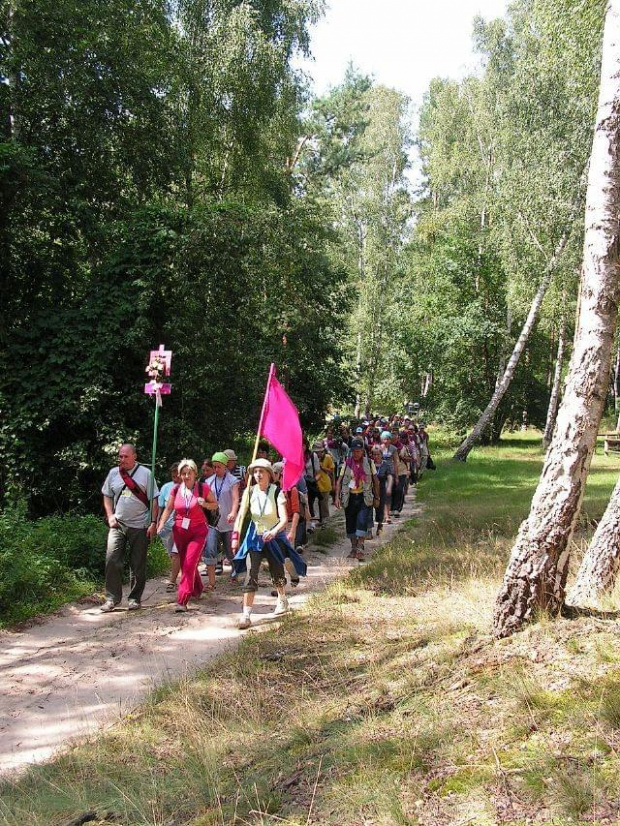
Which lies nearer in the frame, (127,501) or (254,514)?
(254,514)

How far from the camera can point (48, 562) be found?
29.4 ft

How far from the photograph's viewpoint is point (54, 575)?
906 centimetres

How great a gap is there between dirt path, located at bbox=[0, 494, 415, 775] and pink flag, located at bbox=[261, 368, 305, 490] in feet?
A: 5.38

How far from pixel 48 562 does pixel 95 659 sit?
249 centimetres

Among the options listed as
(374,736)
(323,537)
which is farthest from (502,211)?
(374,736)

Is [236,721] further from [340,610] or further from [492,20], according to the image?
[492,20]

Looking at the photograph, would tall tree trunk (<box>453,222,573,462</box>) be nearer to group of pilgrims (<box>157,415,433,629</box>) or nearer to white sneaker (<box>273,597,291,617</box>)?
group of pilgrims (<box>157,415,433,629</box>)

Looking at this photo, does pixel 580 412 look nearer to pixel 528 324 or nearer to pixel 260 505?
pixel 260 505

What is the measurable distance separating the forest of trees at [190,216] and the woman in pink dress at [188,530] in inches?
192

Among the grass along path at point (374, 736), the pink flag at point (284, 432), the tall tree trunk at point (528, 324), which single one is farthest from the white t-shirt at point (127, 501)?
the tall tree trunk at point (528, 324)

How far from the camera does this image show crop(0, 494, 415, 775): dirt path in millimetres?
5434

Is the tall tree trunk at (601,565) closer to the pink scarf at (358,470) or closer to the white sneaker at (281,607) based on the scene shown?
the white sneaker at (281,607)

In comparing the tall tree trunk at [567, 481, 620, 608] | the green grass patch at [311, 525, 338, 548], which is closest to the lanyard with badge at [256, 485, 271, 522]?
the tall tree trunk at [567, 481, 620, 608]

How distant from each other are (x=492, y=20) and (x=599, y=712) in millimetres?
33584
